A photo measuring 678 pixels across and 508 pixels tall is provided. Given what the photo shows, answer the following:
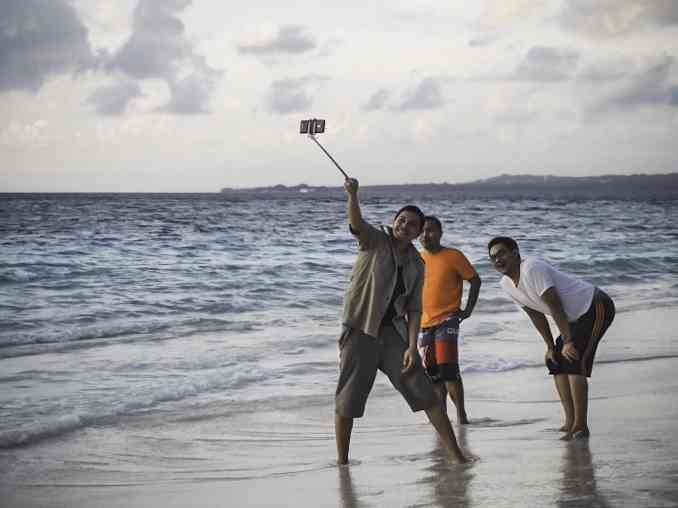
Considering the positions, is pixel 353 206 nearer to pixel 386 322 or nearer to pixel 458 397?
pixel 386 322

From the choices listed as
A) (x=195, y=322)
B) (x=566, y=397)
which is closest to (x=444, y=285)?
(x=566, y=397)

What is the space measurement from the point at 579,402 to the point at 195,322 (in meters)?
7.09

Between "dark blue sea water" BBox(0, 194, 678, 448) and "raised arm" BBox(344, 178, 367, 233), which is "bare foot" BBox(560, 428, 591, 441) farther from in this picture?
"dark blue sea water" BBox(0, 194, 678, 448)

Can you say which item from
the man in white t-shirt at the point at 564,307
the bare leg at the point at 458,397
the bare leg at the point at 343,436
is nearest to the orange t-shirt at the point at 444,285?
the bare leg at the point at 458,397

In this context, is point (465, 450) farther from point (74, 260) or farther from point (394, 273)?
point (74, 260)

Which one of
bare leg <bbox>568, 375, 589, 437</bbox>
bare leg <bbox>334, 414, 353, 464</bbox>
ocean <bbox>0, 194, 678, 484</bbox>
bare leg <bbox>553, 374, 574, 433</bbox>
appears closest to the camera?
bare leg <bbox>334, 414, 353, 464</bbox>

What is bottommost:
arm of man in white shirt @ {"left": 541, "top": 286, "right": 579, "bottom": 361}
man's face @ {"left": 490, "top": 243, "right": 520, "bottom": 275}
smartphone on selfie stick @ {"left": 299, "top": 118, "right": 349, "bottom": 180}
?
arm of man in white shirt @ {"left": 541, "top": 286, "right": 579, "bottom": 361}

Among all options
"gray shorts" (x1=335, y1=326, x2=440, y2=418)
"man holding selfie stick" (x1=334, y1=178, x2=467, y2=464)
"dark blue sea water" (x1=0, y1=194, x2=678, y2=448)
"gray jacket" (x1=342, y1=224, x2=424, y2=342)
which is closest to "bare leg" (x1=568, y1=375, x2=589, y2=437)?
"man holding selfie stick" (x1=334, y1=178, x2=467, y2=464)

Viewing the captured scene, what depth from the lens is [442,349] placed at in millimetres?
6406

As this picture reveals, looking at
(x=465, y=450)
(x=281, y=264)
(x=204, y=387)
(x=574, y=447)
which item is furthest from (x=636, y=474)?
(x=281, y=264)

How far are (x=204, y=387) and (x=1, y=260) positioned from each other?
47.6 feet

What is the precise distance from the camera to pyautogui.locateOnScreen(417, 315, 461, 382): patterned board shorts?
21.0ft

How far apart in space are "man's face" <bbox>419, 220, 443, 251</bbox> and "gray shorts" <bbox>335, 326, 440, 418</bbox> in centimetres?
161

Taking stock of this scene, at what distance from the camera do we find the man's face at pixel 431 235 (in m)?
6.46
